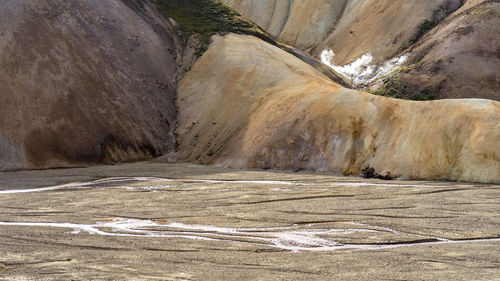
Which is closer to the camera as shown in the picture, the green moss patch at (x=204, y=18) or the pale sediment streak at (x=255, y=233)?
the pale sediment streak at (x=255, y=233)

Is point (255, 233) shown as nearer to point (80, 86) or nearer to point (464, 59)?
point (80, 86)

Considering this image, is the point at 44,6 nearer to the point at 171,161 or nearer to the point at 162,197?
the point at 171,161

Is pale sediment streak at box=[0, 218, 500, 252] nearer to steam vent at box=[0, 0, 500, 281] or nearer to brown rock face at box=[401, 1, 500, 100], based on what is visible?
steam vent at box=[0, 0, 500, 281]

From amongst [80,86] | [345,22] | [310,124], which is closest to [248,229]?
[310,124]

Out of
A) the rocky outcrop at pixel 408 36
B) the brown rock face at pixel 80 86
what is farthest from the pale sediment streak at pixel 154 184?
the rocky outcrop at pixel 408 36

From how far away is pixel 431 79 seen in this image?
43312 millimetres

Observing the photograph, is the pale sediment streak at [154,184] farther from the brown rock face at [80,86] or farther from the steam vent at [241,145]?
the brown rock face at [80,86]

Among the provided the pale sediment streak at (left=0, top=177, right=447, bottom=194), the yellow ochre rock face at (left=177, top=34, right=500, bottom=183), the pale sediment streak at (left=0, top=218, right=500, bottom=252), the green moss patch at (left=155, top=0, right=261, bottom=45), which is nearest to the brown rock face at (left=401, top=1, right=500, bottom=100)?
the yellow ochre rock face at (left=177, top=34, right=500, bottom=183)

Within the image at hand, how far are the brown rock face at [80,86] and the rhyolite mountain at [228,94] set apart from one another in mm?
74

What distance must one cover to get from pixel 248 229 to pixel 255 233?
2.02 ft

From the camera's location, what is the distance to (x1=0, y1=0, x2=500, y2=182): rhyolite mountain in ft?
90.2

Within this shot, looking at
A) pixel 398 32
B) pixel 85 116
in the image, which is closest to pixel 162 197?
pixel 85 116

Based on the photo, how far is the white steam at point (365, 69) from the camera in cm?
4809

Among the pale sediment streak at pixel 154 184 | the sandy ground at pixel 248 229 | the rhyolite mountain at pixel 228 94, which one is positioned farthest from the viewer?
the rhyolite mountain at pixel 228 94
